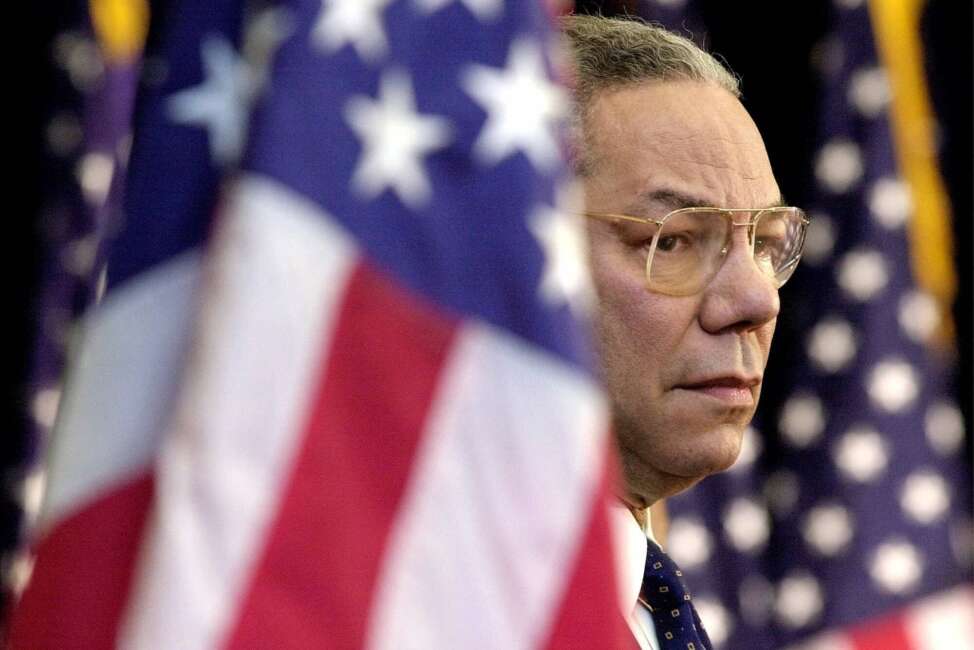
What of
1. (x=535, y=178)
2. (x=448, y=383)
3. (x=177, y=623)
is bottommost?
(x=177, y=623)

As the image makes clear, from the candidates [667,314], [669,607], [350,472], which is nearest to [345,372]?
[350,472]

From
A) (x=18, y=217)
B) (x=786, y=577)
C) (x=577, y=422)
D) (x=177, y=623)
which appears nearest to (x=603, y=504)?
(x=577, y=422)

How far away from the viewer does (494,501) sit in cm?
89

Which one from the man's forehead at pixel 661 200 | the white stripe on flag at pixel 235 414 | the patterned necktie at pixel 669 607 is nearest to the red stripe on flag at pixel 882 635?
the patterned necktie at pixel 669 607

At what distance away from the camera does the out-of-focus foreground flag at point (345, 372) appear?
2.81 ft

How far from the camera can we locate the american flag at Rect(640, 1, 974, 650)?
3117 millimetres

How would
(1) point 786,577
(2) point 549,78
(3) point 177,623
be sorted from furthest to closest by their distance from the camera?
(1) point 786,577 < (2) point 549,78 < (3) point 177,623

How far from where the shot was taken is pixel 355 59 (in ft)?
2.95

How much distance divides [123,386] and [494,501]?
0.85ft

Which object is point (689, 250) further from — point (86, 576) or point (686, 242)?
point (86, 576)

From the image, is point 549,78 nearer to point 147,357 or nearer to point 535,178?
point 535,178

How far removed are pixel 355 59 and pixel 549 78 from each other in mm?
145

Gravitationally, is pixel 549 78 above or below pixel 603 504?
above

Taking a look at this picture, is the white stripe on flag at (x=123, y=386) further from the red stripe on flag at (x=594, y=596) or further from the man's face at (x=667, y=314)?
the man's face at (x=667, y=314)
